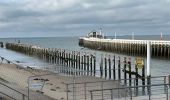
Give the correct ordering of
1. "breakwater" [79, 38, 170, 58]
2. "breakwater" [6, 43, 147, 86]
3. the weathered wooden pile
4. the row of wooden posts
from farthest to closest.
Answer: "breakwater" [79, 38, 170, 58]
the weathered wooden pile
the row of wooden posts
"breakwater" [6, 43, 147, 86]

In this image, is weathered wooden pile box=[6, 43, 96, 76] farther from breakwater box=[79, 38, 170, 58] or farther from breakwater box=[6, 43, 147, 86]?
breakwater box=[79, 38, 170, 58]

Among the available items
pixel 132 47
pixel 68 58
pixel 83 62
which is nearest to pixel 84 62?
pixel 83 62

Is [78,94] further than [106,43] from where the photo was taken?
No

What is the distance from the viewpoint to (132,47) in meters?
78.8

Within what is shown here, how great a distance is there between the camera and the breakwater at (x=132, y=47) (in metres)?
66.9

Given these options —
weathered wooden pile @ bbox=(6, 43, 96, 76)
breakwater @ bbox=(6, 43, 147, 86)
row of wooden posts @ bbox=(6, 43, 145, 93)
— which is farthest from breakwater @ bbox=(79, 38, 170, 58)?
weathered wooden pile @ bbox=(6, 43, 96, 76)

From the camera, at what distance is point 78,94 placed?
80.7 feet

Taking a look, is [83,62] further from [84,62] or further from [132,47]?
[132,47]

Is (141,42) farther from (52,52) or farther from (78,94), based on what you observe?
(78,94)

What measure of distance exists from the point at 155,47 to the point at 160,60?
488 centimetres

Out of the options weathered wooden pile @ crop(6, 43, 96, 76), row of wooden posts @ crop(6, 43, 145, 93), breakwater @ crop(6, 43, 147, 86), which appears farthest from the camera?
weathered wooden pile @ crop(6, 43, 96, 76)

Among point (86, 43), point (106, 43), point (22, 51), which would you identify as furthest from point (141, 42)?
point (86, 43)

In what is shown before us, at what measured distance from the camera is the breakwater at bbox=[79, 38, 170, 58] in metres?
66.9

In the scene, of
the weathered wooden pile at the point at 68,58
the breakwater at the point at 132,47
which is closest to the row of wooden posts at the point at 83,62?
the weathered wooden pile at the point at 68,58
